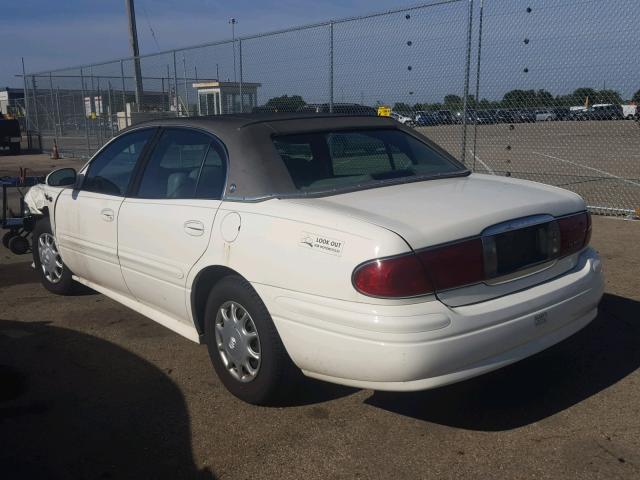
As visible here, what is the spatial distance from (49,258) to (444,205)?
12.5 feet

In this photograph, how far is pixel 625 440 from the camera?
116 inches

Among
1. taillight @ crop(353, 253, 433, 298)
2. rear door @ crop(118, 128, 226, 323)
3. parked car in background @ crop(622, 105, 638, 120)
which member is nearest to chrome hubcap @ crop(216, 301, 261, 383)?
rear door @ crop(118, 128, 226, 323)

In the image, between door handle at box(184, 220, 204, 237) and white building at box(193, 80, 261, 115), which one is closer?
door handle at box(184, 220, 204, 237)

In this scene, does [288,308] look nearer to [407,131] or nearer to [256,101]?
[407,131]

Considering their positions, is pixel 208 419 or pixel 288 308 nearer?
pixel 288 308

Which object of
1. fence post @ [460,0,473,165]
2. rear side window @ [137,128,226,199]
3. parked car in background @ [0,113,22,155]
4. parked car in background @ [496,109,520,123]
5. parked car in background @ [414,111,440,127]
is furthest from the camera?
parked car in background @ [0,113,22,155]

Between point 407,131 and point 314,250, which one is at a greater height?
point 407,131

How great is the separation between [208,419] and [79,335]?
5.69ft

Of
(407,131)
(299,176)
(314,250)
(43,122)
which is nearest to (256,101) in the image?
(407,131)

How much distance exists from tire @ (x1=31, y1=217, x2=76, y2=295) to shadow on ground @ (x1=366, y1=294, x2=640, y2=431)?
10.1ft

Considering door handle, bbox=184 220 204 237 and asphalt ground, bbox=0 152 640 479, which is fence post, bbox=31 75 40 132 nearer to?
asphalt ground, bbox=0 152 640 479

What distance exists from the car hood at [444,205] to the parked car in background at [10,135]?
23.3 meters

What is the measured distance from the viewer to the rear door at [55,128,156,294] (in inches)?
169

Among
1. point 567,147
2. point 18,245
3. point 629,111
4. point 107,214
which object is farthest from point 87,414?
point 567,147
